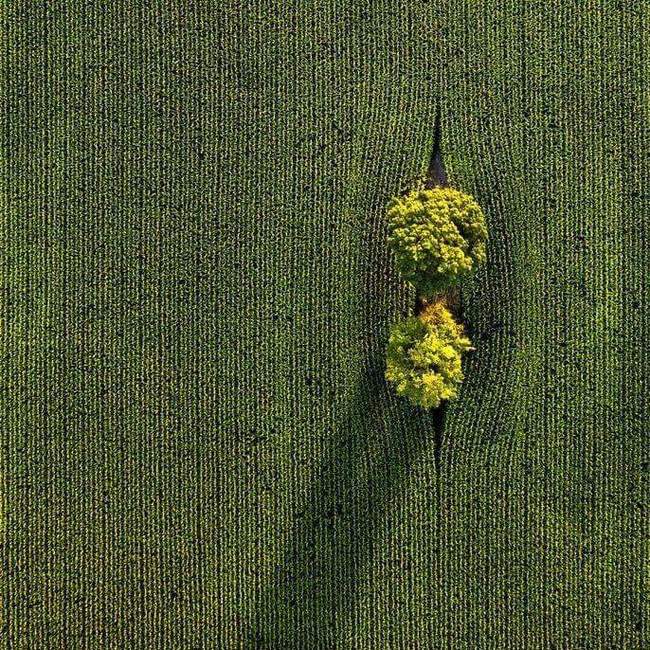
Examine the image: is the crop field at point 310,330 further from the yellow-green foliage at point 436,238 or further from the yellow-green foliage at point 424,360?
the yellow-green foliage at point 436,238

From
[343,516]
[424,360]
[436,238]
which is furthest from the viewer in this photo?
[343,516]

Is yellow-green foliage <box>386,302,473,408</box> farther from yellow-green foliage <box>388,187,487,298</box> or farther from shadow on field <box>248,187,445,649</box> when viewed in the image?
shadow on field <box>248,187,445,649</box>

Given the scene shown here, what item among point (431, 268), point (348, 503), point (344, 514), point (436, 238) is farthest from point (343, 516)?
point (436, 238)

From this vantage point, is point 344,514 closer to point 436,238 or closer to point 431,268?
point 431,268

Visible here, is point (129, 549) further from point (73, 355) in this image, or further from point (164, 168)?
point (164, 168)

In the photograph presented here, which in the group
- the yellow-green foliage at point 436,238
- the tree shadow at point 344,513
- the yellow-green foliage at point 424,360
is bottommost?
the tree shadow at point 344,513

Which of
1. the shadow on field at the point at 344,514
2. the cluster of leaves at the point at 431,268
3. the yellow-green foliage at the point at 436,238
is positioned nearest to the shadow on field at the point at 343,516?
the shadow on field at the point at 344,514

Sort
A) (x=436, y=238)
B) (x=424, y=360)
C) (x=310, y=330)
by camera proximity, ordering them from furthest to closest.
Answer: (x=310, y=330) → (x=424, y=360) → (x=436, y=238)
